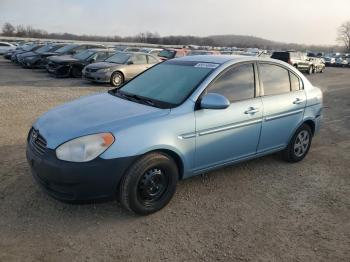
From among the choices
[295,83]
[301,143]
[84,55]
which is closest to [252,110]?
[295,83]

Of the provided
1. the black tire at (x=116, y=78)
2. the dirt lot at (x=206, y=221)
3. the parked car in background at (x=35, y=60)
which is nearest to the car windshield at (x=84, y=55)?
the parked car in background at (x=35, y=60)

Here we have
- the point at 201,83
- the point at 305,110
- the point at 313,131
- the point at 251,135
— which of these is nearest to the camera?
the point at 201,83

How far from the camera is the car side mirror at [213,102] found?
4.05 m

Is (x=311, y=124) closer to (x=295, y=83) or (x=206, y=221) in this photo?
(x=295, y=83)

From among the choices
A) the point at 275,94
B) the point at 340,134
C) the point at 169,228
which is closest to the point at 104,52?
the point at 340,134

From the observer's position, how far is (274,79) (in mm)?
5160

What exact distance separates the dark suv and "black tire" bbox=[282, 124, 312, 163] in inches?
847

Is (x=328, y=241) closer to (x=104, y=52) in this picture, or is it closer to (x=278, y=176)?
(x=278, y=176)

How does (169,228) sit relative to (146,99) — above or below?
below

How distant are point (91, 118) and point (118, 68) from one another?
37.7 ft

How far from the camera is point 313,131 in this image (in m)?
5.93

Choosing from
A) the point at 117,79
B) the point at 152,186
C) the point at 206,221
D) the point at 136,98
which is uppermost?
the point at 136,98

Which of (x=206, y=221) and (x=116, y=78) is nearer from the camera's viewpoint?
(x=206, y=221)

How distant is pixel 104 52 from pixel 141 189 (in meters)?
16.0
